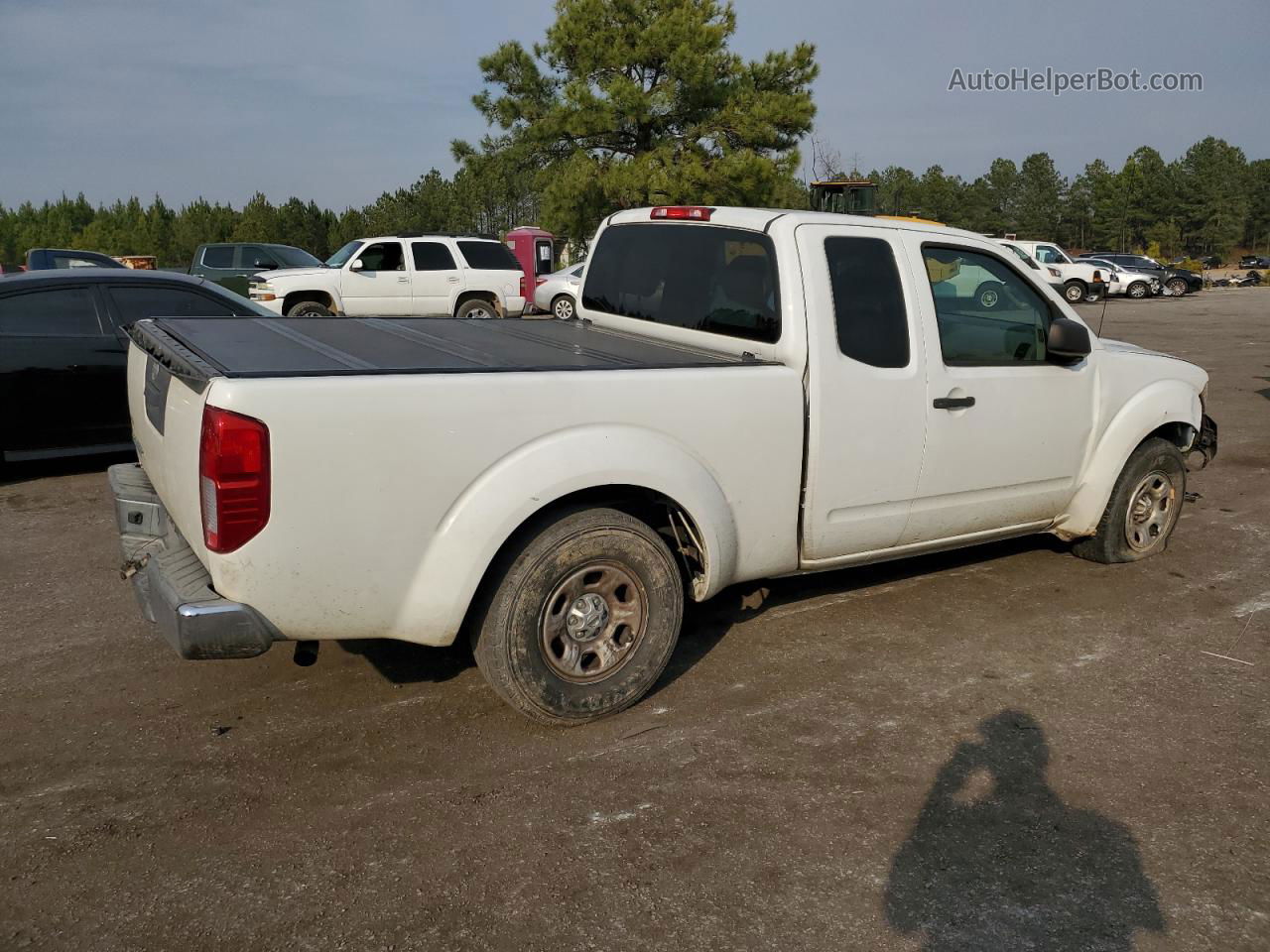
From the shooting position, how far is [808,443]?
4258mm

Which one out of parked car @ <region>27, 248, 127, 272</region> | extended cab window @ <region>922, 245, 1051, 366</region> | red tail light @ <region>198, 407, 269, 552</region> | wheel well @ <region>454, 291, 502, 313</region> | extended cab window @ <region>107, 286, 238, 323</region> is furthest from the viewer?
parked car @ <region>27, 248, 127, 272</region>

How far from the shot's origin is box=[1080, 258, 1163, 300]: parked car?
121 ft

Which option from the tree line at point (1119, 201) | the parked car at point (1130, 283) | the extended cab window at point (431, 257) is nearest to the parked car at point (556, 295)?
the extended cab window at point (431, 257)

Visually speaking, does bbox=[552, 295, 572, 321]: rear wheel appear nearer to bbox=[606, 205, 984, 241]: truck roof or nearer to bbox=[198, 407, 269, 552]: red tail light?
bbox=[606, 205, 984, 241]: truck roof

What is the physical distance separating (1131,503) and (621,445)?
10.9 ft

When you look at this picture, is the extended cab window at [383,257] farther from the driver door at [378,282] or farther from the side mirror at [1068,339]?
the side mirror at [1068,339]

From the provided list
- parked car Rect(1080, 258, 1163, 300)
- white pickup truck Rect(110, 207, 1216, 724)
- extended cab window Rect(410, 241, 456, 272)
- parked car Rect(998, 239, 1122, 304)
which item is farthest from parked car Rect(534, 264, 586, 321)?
parked car Rect(1080, 258, 1163, 300)

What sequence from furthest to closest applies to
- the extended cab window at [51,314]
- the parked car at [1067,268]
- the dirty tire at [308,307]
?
the parked car at [1067,268]
the dirty tire at [308,307]
the extended cab window at [51,314]

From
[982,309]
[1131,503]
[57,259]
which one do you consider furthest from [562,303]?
[982,309]

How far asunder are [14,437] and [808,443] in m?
5.74

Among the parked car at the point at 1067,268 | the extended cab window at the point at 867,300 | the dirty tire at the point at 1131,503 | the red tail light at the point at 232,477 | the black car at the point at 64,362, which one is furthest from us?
the parked car at the point at 1067,268

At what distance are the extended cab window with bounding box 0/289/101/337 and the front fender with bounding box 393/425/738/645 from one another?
208 inches

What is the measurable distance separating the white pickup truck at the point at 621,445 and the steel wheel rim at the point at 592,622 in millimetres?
11

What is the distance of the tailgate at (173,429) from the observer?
3285 mm
